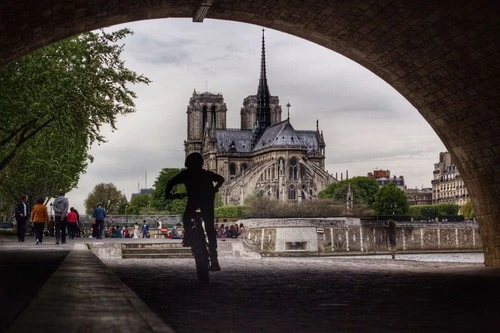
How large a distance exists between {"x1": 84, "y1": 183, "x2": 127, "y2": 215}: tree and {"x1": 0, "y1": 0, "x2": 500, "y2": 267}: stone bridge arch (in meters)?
160

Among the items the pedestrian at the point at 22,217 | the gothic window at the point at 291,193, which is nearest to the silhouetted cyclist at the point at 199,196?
the pedestrian at the point at 22,217

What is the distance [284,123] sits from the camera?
528 feet

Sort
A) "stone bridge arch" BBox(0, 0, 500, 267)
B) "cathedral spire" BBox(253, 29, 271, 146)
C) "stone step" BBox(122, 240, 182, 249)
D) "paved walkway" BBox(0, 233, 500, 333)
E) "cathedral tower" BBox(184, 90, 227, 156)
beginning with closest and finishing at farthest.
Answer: "paved walkway" BBox(0, 233, 500, 333), "stone bridge arch" BBox(0, 0, 500, 267), "stone step" BBox(122, 240, 182, 249), "cathedral spire" BBox(253, 29, 271, 146), "cathedral tower" BBox(184, 90, 227, 156)

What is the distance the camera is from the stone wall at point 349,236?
6769cm

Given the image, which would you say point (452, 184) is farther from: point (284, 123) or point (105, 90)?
point (105, 90)

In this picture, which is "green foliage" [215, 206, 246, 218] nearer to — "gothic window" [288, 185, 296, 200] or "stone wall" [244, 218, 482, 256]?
"gothic window" [288, 185, 296, 200]

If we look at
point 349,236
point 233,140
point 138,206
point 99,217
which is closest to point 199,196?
point 99,217

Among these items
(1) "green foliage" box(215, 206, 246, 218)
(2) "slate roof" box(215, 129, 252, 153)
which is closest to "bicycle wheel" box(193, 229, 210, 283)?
(1) "green foliage" box(215, 206, 246, 218)

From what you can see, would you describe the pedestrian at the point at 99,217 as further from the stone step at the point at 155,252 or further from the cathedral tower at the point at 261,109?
the cathedral tower at the point at 261,109

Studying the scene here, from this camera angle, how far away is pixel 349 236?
70.6 m

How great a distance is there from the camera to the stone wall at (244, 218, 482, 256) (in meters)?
67.7

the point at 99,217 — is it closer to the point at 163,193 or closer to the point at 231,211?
the point at 231,211

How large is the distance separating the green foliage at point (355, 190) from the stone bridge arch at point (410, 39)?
121 m

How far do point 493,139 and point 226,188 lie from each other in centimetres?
12879
